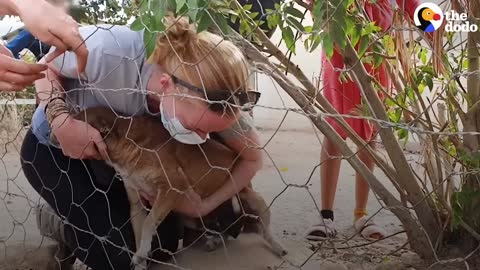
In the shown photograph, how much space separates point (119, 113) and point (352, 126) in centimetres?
53

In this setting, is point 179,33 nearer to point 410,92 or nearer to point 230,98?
point 230,98

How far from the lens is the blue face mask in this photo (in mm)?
1253

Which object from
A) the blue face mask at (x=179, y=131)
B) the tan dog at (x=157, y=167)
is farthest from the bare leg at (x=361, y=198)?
the blue face mask at (x=179, y=131)

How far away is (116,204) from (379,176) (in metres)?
0.61

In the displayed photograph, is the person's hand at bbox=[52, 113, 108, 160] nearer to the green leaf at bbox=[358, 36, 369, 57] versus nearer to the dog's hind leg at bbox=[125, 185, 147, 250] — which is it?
the dog's hind leg at bbox=[125, 185, 147, 250]

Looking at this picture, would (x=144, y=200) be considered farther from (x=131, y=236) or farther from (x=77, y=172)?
(x=77, y=172)

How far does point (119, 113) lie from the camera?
1.41 meters

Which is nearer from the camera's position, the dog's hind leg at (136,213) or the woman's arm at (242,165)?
the woman's arm at (242,165)

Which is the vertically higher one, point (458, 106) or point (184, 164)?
point (458, 106)

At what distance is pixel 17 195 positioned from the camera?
6.42 feet

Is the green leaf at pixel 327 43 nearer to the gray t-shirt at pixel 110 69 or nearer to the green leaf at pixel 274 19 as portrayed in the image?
the green leaf at pixel 274 19

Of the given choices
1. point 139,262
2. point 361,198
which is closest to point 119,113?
point 139,262

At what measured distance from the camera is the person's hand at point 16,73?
1271 millimetres

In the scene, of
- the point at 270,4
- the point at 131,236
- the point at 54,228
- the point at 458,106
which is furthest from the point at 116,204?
the point at 458,106
